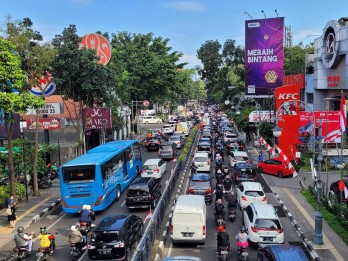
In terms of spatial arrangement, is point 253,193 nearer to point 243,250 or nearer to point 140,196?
point 140,196

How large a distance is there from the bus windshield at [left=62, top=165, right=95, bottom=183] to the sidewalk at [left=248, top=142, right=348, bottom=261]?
1132 centimetres

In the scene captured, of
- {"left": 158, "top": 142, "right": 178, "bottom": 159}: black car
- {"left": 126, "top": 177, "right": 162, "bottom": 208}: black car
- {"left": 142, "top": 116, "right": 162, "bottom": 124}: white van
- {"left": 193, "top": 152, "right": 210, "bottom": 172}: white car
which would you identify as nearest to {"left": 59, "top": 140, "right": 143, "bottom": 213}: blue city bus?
{"left": 126, "top": 177, "right": 162, "bottom": 208}: black car

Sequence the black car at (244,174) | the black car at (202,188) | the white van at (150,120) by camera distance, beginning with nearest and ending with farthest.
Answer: the black car at (202,188) → the black car at (244,174) → the white van at (150,120)

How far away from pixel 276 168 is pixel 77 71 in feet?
60.8

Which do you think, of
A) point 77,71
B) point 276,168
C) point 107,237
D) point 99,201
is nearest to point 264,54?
point 276,168

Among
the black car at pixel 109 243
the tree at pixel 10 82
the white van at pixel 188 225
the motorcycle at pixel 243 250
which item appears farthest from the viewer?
the tree at pixel 10 82

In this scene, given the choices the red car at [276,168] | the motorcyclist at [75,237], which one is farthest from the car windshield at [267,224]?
the red car at [276,168]

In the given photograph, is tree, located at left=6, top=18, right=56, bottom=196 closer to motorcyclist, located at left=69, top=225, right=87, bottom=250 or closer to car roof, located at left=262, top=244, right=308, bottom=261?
motorcyclist, located at left=69, top=225, right=87, bottom=250

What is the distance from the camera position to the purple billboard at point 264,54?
58.6 m

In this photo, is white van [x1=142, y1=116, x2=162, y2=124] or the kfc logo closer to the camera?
the kfc logo

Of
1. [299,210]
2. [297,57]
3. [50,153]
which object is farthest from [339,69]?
[297,57]

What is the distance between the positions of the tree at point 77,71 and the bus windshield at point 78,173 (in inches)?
457

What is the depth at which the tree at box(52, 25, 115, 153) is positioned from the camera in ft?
111

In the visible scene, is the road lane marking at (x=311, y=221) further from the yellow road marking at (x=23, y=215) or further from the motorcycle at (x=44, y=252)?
the yellow road marking at (x=23, y=215)
